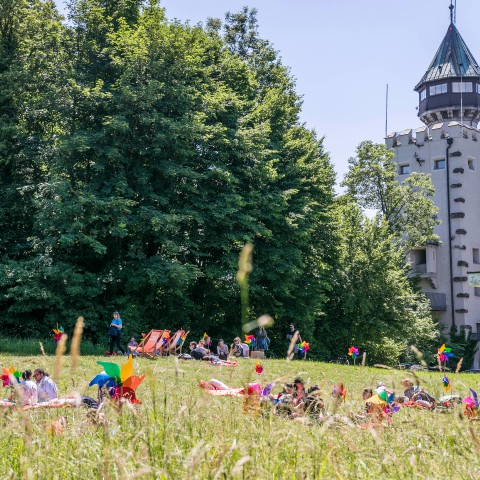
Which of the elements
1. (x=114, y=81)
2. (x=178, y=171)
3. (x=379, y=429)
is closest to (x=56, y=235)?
(x=178, y=171)

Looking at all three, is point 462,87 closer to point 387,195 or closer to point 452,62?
point 452,62

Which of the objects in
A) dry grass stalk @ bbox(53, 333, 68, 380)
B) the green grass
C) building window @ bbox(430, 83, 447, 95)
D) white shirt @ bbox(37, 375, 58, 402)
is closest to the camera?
dry grass stalk @ bbox(53, 333, 68, 380)

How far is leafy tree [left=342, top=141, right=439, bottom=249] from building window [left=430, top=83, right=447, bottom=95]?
19721 mm

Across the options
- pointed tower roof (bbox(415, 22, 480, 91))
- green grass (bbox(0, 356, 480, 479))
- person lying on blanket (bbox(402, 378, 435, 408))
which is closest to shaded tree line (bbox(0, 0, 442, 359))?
person lying on blanket (bbox(402, 378, 435, 408))

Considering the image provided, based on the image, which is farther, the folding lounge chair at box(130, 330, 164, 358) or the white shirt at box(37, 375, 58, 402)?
the folding lounge chair at box(130, 330, 164, 358)

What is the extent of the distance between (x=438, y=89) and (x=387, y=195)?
2159cm

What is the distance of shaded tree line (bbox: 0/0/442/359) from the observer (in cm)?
2792

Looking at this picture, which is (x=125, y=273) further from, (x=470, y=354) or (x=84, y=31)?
(x=470, y=354)

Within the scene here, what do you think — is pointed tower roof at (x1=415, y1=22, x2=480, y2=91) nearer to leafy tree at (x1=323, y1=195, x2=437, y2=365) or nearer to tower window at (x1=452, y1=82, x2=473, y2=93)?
tower window at (x1=452, y1=82, x2=473, y2=93)

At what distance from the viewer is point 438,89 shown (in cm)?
6581

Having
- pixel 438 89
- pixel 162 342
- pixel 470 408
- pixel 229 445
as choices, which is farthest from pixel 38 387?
pixel 438 89

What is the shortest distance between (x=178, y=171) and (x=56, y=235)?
5.06 meters

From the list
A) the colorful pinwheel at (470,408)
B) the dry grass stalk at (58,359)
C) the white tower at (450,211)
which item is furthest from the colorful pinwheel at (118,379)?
the white tower at (450,211)

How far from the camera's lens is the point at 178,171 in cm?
2875
